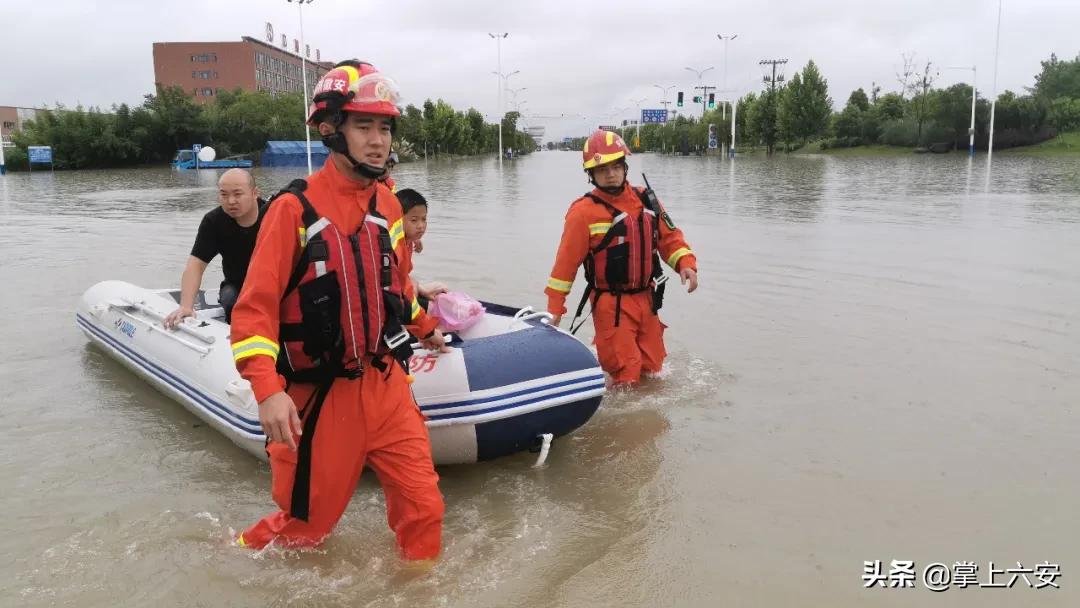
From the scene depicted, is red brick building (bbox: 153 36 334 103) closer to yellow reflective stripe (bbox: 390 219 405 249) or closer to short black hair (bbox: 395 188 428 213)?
short black hair (bbox: 395 188 428 213)

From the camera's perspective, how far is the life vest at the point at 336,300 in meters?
2.62

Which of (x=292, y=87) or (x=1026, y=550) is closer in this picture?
(x=1026, y=550)

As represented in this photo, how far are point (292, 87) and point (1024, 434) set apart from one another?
111413mm

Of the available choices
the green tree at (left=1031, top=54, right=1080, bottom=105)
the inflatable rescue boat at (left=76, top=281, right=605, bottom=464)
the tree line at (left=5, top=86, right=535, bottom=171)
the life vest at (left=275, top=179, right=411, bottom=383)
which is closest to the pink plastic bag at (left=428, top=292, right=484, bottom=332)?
the inflatable rescue boat at (left=76, top=281, right=605, bottom=464)

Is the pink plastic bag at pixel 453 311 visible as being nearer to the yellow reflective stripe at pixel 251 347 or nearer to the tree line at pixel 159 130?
the yellow reflective stripe at pixel 251 347

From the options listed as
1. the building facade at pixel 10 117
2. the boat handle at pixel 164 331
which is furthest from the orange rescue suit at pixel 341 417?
the building facade at pixel 10 117

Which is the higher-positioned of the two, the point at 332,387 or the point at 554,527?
the point at 332,387

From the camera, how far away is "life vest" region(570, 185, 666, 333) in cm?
487

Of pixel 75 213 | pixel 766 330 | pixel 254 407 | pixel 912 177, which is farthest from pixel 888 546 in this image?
pixel 912 177

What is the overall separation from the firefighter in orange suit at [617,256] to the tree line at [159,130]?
39068 mm

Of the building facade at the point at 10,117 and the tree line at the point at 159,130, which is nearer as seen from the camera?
the tree line at the point at 159,130

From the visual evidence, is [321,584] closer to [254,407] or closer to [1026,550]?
[254,407]

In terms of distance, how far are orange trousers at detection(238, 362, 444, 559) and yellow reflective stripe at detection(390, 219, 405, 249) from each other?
42cm

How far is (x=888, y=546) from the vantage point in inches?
130
